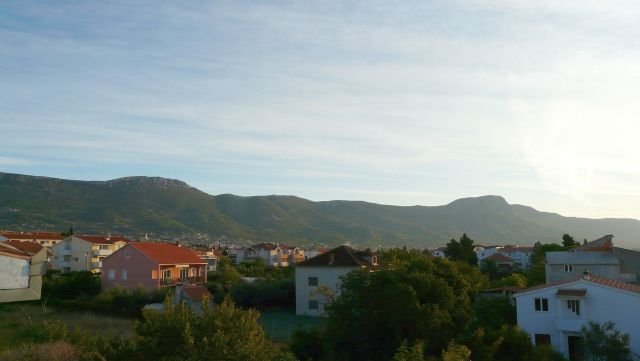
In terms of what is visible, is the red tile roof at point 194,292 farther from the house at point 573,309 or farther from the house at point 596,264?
the house at point 596,264

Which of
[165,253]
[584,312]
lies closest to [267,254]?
[165,253]

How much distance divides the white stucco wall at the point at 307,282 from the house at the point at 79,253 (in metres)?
35.0

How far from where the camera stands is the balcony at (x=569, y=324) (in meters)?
26.8

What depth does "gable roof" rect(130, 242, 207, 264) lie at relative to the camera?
2085 inches

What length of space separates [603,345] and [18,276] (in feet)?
74.1

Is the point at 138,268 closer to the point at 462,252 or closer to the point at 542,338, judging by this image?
the point at 462,252

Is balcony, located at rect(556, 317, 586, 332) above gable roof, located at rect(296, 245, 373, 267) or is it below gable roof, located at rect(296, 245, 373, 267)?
below

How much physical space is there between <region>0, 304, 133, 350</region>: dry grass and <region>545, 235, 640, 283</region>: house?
31510 mm

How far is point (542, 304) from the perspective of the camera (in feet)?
92.5

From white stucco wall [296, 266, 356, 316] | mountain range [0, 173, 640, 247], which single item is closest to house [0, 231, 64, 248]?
mountain range [0, 173, 640, 247]

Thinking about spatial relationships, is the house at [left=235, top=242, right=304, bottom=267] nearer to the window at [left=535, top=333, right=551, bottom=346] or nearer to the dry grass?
the dry grass

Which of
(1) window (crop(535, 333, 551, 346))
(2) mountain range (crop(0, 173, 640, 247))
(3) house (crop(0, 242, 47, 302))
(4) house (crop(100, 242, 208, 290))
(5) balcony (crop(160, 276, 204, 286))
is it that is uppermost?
(2) mountain range (crop(0, 173, 640, 247))

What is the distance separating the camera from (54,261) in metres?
71.4

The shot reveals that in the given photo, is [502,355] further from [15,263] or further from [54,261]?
[54,261]
